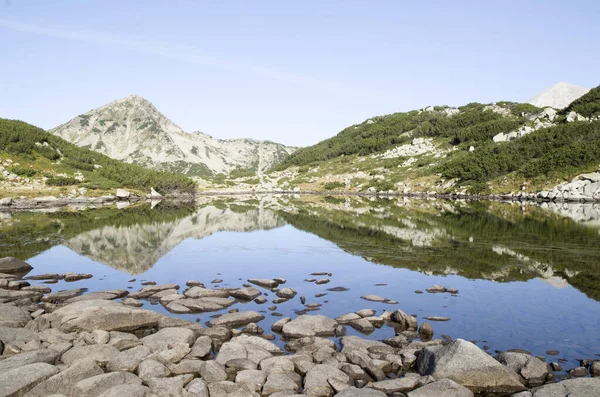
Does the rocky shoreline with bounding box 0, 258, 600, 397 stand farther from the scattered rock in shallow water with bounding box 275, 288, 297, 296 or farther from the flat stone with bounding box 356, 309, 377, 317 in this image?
the scattered rock in shallow water with bounding box 275, 288, 297, 296

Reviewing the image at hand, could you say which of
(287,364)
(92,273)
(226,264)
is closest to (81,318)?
(287,364)

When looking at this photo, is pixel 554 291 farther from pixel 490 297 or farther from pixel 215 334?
pixel 215 334

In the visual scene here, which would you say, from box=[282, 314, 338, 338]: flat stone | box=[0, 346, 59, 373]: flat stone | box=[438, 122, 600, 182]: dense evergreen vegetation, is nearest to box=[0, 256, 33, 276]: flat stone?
box=[0, 346, 59, 373]: flat stone

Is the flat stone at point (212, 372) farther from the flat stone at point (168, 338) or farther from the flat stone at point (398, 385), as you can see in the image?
the flat stone at point (398, 385)

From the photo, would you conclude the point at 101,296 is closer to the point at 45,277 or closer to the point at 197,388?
the point at 45,277

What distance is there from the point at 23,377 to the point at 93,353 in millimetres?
2876

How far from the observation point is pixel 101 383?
13.3m

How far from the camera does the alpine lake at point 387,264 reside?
2139 centimetres

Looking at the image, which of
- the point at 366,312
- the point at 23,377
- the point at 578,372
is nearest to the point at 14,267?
the point at 23,377

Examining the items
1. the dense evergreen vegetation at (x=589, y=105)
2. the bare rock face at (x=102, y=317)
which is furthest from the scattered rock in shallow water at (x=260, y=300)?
the dense evergreen vegetation at (x=589, y=105)

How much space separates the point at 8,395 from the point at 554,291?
92.2 feet

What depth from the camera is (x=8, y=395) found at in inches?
495

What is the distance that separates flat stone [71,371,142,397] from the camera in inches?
509

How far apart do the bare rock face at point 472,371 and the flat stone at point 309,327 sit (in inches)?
207
